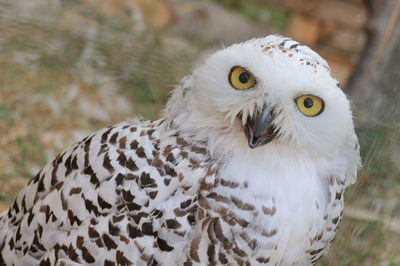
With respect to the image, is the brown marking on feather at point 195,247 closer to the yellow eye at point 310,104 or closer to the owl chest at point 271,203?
the owl chest at point 271,203

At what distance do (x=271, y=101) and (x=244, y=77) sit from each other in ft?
0.30

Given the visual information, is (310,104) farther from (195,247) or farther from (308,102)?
(195,247)

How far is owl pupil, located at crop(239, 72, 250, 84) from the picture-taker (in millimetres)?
1438

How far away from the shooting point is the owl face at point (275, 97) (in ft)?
4.61

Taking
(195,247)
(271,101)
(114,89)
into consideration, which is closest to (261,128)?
(271,101)

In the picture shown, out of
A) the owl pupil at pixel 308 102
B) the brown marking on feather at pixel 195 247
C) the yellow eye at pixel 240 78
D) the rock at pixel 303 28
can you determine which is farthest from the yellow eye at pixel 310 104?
the rock at pixel 303 28

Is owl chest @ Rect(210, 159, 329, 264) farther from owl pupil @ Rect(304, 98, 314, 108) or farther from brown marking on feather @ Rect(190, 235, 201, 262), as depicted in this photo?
owl pupil @ Rect(304, 98, 314, 108)

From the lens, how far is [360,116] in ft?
6.55

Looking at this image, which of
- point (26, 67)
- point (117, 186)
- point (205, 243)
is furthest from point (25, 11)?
point (205, 243)

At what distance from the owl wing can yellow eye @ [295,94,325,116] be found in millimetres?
302

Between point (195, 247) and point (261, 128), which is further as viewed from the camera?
point (195, 247)

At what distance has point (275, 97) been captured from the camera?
141cm

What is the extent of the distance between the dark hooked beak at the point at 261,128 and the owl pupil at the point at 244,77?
0.09 meters

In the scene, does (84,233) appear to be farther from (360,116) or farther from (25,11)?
(25,11)
